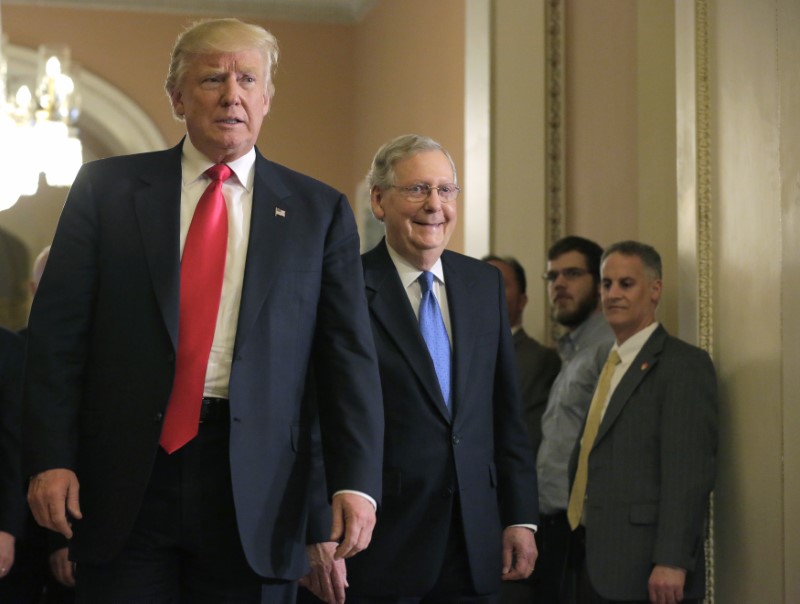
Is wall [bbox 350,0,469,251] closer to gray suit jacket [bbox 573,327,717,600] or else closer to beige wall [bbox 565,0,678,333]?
beige wall [bbox 565,0,678,333]

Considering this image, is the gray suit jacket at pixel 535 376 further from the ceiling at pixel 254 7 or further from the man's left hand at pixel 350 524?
the ceiling at pixel 254 7

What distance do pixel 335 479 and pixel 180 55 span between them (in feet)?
2.78

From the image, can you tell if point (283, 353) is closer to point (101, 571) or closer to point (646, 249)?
point (101, 571)

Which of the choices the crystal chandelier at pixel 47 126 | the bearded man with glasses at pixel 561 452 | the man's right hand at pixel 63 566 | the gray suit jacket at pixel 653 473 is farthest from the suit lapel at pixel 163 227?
the crystal chandelier at pixel 47 126

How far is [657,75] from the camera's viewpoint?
524cm

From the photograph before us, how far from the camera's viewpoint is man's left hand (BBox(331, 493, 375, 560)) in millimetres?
2369

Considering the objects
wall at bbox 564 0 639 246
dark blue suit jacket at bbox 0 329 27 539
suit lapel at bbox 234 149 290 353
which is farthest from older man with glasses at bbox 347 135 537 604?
wall at bbox 564 0 639 246

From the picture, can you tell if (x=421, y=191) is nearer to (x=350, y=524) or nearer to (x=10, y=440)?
(x=350, y=524)

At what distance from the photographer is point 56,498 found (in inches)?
89.4

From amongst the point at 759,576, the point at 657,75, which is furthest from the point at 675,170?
the point at 759,576

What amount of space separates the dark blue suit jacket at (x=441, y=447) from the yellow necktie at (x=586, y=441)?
1.09 m

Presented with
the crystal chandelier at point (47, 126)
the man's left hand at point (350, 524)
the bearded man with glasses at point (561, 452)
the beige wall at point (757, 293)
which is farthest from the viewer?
the crystal chandelier at point (47, 126)

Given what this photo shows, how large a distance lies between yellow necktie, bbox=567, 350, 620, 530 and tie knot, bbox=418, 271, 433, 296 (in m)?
1.30

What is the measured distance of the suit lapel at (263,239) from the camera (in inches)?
93.2
